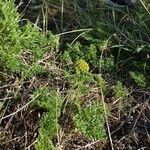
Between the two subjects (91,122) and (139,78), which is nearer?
(91,122)

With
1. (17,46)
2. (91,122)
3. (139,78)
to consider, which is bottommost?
(91,122)

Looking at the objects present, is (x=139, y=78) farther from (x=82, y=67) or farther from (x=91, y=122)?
(x=91, y=122)

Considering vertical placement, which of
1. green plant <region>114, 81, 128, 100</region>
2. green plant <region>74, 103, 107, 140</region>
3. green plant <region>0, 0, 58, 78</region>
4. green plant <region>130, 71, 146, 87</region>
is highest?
green plant <region>0, 0, 58, 78</region>

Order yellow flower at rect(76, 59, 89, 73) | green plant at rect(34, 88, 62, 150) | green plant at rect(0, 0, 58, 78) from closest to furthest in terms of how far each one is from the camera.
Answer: green plant at rect(34, 88, 62, 150) < green plant at rect(0, 0, 58, 78) < yellow flower at rect(76, 59, 89, 73)

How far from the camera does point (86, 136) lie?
7.32 feet

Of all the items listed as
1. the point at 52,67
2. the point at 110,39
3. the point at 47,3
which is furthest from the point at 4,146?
the point at 47,3

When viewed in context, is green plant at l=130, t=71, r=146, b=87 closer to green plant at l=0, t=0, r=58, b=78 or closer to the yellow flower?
the yellow flower

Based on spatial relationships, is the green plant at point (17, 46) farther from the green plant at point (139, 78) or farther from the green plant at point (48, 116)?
the green plant at point (139, 78)

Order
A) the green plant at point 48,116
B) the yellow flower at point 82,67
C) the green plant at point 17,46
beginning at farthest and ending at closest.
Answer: the yellow flower at point 82,67 < the green plant at point 17,46 < the green plant at point 48,116

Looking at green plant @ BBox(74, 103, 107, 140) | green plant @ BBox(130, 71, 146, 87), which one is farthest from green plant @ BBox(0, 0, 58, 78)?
green plant @ BBox(130, 71, 146, 87)

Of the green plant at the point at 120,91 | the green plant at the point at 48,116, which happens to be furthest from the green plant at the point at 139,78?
the green plant at the point at 48,116

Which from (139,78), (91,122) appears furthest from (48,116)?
(139,78)

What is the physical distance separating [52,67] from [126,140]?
1.97 ft

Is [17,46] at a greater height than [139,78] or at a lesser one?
greater
